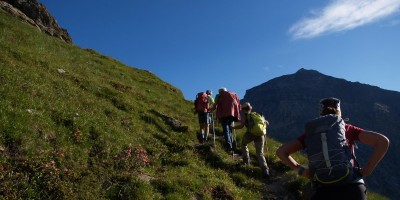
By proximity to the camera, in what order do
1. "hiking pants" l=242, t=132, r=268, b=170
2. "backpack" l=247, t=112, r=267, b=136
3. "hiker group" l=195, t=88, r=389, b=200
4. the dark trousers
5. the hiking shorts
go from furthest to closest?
1. the hiking shorts
2. "backpack" l=247, t=112, r=267, b=136
3. "hiking pants" l=242, t=132, r=268, b=170
4. "hiker group" l=195, t=88, r=389, b=200
5. the dark trousers

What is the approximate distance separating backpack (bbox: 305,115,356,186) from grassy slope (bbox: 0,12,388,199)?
6.96 m

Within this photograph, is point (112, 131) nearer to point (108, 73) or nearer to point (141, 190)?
point (141, 190)

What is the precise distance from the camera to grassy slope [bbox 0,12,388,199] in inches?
501

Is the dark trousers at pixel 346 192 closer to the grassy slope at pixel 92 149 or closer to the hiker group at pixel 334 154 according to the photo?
the hiker group at pixel 334 154

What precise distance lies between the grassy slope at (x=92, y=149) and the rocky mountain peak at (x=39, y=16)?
20242 mm

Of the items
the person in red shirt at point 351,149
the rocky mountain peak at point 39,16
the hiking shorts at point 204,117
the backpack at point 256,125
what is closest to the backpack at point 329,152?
the person in red shirt at point 351,149

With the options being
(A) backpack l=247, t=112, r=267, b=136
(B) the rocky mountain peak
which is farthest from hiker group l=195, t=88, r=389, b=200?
(B) the rocky mountain peak

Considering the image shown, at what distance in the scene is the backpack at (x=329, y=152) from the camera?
699 cm

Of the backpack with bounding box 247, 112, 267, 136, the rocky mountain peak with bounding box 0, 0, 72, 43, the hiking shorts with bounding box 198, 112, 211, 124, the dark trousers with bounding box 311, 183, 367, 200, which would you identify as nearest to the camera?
the dark trousers with bounding box 311, 183, 367, 200

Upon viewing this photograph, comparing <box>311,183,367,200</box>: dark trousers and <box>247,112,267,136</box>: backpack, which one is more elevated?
<box>247,112,267,136</box>: backpack

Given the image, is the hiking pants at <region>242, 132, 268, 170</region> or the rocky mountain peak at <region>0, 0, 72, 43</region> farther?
the rocky mountain peak at <region>0, 0, 72, 43</region>

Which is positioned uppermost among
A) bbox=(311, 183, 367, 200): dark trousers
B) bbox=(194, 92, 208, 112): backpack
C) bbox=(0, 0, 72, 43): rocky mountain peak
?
bbox=(0, 0, 72, 43): rocky mountain peak

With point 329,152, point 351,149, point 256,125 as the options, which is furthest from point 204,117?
point 329,152

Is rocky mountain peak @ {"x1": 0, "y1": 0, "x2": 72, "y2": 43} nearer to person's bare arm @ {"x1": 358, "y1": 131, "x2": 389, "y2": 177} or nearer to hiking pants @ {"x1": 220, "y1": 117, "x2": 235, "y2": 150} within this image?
hiking pants @ {"x1": 220, "y1": 117, "x2": 235, "y2": 150}
